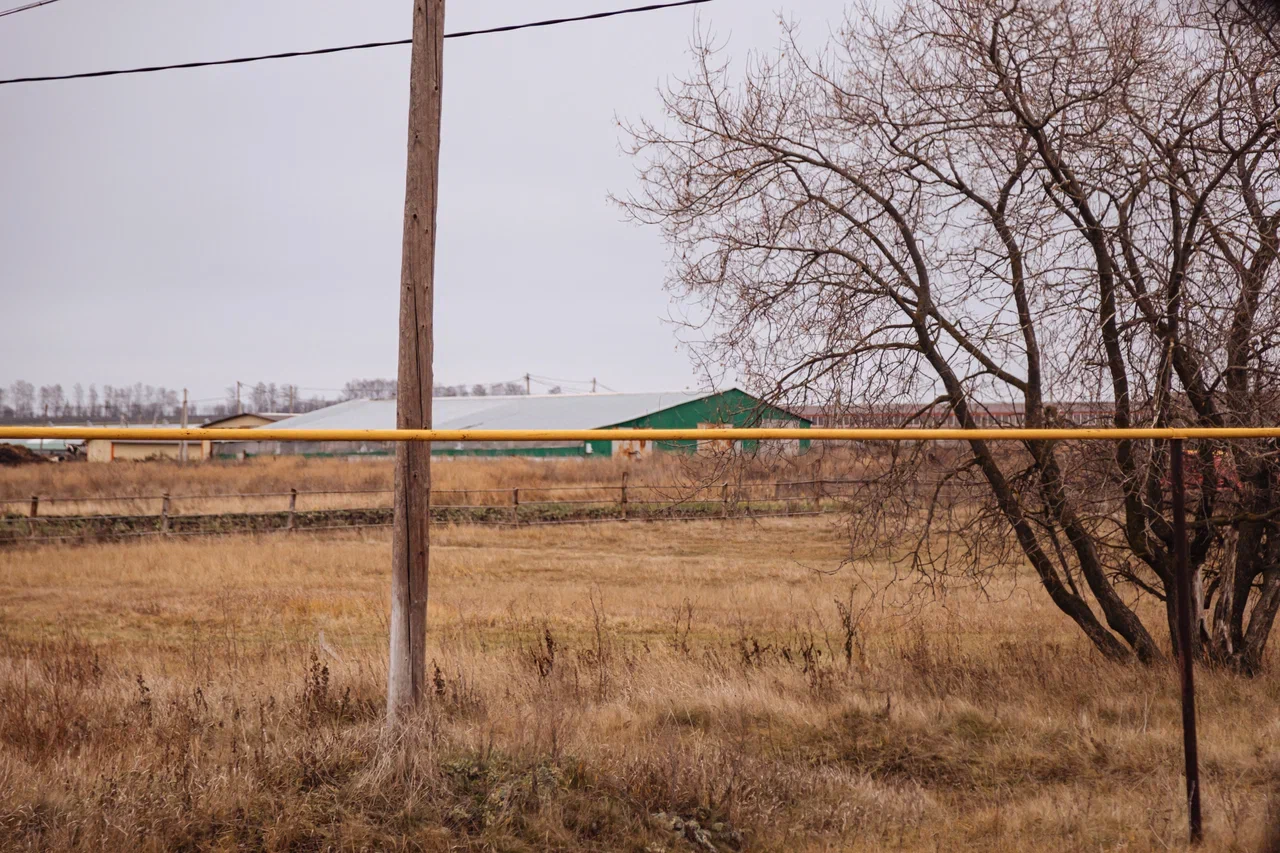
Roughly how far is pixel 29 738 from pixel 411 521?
7.90 feet

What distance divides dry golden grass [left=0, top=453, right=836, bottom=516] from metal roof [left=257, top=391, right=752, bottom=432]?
31.7 ft

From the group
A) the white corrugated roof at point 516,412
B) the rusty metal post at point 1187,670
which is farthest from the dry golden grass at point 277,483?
the rusty metal post at point 1187,670

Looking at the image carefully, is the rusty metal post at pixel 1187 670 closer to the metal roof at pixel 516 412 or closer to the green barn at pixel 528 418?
the green barn at pixel 528 418

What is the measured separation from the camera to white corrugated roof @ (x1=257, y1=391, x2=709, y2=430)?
49.6 meters

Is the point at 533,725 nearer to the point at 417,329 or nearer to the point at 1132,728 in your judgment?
the point at 417,329

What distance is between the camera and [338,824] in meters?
4.55

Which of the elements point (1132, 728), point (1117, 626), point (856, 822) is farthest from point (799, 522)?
point (856, 822)

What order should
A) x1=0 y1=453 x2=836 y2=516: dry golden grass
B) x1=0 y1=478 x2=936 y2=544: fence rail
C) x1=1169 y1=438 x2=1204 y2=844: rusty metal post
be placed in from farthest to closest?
x1=0 y1=453 x2=836 y2=516: dry golden grass → x1=0 y1=478 x2=936 y2=544: fence rail → x1=1169 y1=438 x2=1204 y2=844: rusty metal post

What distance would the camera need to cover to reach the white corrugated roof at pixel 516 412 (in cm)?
4960

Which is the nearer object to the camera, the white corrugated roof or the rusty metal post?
the rusty metal post

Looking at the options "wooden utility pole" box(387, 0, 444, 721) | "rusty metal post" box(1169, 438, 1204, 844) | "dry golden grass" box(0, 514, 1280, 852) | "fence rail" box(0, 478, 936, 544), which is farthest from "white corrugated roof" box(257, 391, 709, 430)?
"rusty metal post" box(1169, 438, 1204, 844)

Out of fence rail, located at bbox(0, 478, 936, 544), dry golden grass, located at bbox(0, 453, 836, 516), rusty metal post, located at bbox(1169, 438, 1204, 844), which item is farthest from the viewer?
dry golden grass, located at bbox(0, 453, 836, 516)

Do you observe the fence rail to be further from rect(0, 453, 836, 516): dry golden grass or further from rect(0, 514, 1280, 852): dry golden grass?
rect(0, 514, 1280, 852): dry golden grass

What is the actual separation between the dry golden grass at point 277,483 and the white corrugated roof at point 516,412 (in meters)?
10.4
